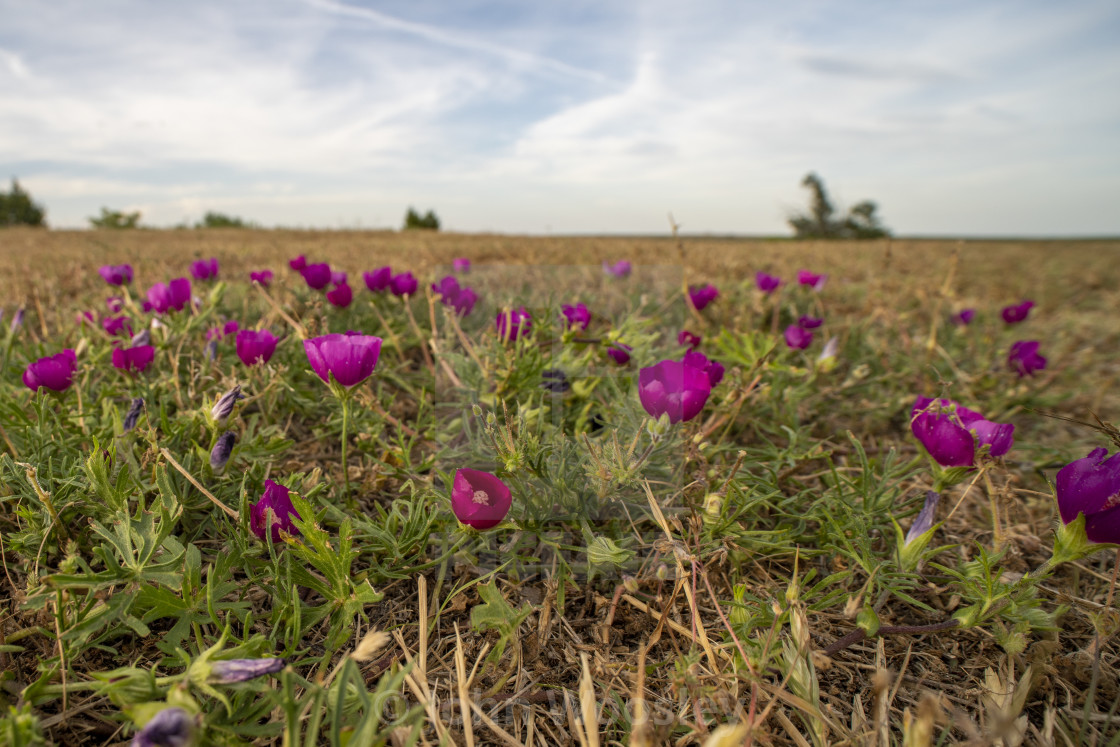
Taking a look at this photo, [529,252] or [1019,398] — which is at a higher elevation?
[529,252]

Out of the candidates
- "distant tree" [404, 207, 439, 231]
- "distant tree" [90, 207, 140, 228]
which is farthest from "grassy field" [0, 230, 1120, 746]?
"distant tree" [404, 207, 439, 231]

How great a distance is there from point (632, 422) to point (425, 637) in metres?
0.76

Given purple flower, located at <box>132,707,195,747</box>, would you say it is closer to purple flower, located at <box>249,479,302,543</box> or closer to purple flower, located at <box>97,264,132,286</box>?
purple flower, located at <box>249,479,302,543</box>

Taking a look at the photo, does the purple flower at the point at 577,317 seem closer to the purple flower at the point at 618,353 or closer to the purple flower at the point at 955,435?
the purple flower at the point at 618,353

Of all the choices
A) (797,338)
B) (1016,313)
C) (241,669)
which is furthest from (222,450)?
(1016,313)

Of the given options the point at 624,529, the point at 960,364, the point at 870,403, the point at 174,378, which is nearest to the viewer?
the point at 624,529

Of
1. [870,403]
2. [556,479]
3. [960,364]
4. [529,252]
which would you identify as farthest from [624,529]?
[529,252]

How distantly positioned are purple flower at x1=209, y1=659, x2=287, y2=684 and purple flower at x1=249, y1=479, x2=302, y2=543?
0.36 m

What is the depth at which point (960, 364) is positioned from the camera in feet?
10.7

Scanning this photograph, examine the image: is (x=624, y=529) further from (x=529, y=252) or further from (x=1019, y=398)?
(x=529, y=252)

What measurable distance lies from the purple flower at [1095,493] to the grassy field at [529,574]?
131mm

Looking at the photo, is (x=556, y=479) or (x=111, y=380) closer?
(x=556, y=479)

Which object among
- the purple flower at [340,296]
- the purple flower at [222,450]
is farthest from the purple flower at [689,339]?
the purple flower at [222,450]

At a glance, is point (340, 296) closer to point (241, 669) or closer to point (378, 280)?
point (378, 280)
